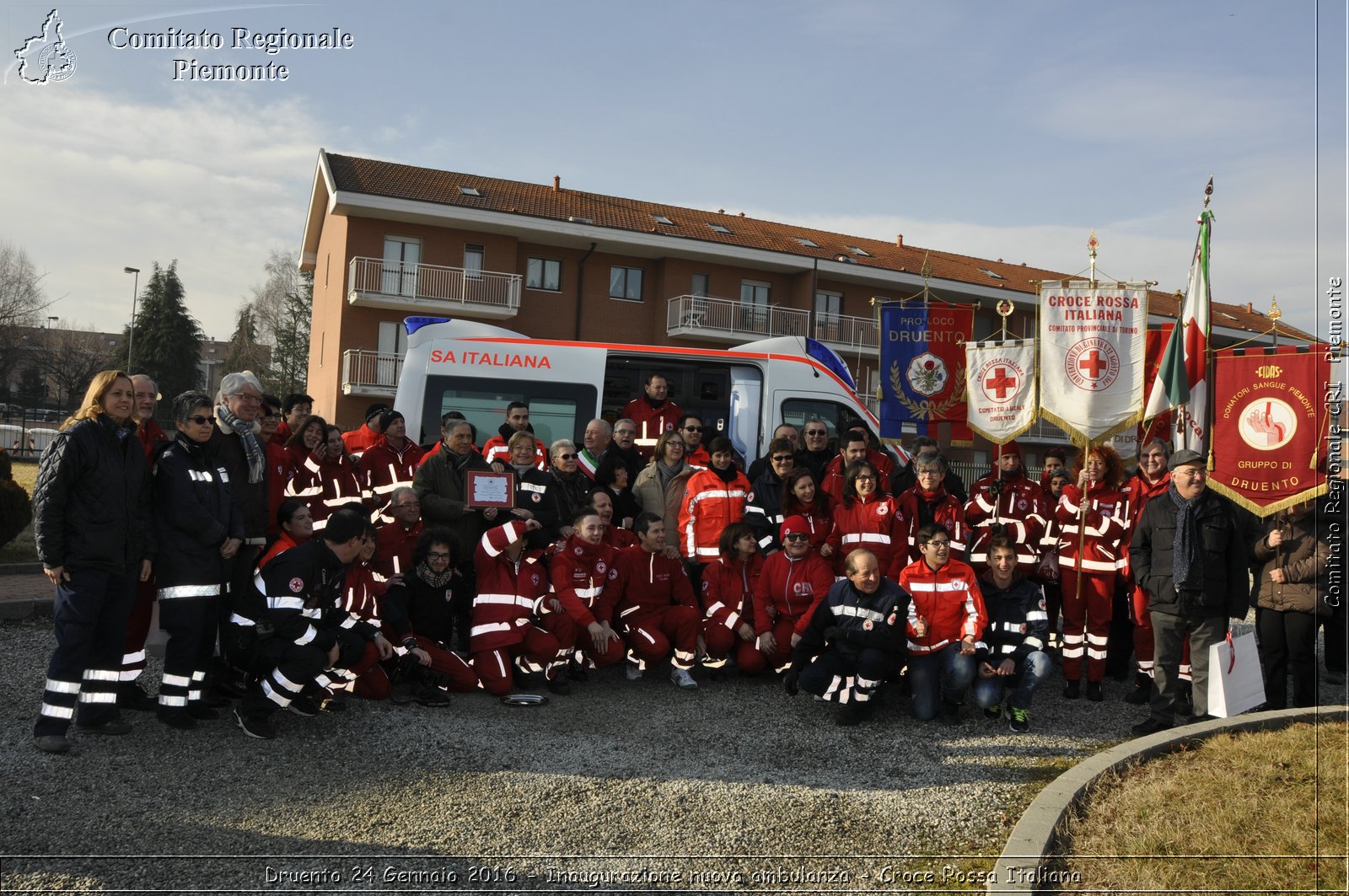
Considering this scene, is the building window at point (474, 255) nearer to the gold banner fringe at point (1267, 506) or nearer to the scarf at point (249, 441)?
the scarf at point (249, 441)

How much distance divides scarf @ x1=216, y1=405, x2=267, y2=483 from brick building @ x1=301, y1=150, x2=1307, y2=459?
20800mm

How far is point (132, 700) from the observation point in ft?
19.6

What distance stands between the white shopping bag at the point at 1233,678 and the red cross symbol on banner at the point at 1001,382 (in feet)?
11.4

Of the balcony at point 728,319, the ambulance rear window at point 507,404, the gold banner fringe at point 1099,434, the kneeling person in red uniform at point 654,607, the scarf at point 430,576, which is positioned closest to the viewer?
the scarf at point 430,576

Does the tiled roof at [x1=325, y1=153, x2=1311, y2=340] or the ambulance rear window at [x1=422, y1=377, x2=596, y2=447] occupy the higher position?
the tiled roof at [x1=325, y1=153, x2=1311, y2=340]

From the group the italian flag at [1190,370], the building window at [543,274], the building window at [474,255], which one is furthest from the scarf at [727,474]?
the building window at [543,274]

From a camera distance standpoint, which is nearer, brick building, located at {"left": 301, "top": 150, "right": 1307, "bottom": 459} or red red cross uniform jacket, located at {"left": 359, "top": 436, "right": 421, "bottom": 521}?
red red cross uniform jacket, located at {"left": 359, "top": 436, "right": 421, "bottom": 521}

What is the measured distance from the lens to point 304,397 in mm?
8398

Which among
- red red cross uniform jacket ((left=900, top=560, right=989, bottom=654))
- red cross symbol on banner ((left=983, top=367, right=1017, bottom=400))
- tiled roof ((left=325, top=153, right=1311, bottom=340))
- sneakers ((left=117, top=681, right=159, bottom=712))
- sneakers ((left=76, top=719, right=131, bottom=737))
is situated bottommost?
sneakers ((left=76, top=719, right=131, bottom=737))

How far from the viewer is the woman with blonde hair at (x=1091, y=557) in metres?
7.34

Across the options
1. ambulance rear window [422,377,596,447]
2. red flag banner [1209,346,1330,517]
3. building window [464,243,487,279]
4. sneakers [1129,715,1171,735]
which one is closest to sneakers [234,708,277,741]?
ambulance rear window [422,377,596,447]

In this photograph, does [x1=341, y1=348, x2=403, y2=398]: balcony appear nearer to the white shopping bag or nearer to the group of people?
the group of people

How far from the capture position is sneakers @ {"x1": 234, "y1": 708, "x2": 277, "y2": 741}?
5547mm

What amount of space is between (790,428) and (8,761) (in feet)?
19.6
